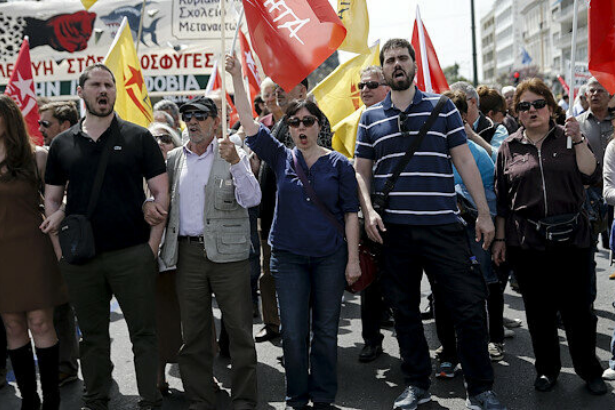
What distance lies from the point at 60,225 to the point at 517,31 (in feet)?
392

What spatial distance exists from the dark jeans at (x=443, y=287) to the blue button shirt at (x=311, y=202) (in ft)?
1.15

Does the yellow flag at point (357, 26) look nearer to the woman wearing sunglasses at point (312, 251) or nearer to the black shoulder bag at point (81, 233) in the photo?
the woman wearing sunglasses at point (312, 251)

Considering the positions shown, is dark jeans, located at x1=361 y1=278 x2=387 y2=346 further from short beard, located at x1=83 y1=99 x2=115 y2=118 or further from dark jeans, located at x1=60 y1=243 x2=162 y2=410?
short beard, located at x1=83 y1=99 x2=115 y2=118

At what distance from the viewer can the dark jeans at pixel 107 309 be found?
429cm

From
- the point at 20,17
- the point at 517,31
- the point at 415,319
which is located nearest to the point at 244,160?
the point at 415,319

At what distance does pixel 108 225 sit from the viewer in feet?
13.9

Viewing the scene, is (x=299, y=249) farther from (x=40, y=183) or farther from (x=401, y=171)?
(x=40, y=183)

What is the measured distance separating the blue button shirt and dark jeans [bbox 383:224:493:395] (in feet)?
1.15

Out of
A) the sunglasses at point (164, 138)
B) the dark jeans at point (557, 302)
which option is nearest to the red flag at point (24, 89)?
the sunglasses at point (164, 138)

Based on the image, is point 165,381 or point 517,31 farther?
point 517,31

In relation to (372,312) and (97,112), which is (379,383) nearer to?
(372,312)

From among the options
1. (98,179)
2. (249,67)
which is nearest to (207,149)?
(98,179)

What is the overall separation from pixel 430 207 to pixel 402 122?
1.78ft

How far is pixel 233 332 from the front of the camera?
4.41m
